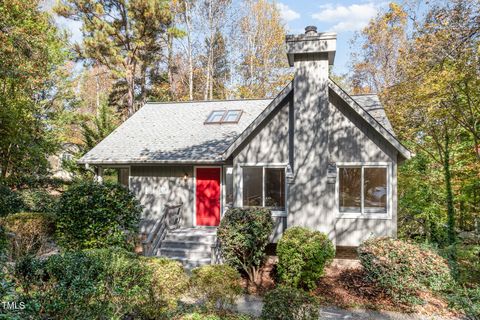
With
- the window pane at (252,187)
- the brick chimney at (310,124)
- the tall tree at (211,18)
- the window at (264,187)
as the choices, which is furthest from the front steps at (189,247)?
the tall tree at (211,18)

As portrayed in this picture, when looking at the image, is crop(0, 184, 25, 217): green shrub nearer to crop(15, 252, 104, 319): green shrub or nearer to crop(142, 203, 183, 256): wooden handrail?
crop(142, 203, 183, 256): wooden handrail

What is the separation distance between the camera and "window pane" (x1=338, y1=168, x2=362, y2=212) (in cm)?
984

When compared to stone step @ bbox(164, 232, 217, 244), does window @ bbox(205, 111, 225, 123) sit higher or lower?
higher

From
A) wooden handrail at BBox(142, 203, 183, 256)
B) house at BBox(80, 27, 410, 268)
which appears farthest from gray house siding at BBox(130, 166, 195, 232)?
wooden handrail at BBox(142, 203, 183, 256)

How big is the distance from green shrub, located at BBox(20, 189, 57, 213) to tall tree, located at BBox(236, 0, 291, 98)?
1535 centimetres

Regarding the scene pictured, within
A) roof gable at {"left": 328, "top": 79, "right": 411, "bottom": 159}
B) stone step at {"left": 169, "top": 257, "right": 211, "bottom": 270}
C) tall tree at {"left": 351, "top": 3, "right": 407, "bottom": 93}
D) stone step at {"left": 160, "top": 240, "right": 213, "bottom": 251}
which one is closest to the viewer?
roof gable at {"left": 328, "top": 79, "right": 411, "bottom": 159}

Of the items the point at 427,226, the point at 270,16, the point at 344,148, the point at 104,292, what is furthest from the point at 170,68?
the point at 104,292

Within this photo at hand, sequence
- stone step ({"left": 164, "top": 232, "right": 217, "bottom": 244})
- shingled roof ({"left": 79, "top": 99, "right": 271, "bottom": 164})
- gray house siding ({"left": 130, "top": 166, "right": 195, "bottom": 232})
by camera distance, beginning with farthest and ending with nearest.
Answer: gray house siding ({"left": 130, "top": 166, "right": 195, "bottom": 232}) < shingled roof ({"left": 79, "top": 99, "right": 271, "bottom": 164}) < stone step ({"left": 164, "top": 232, "right": 217, "bottom": 244})

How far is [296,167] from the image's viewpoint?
9656 mm

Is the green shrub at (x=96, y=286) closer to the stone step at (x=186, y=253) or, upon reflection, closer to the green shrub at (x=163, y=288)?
the green shrub at (x=163, y=288)

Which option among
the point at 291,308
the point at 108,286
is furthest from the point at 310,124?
the point at 108,286

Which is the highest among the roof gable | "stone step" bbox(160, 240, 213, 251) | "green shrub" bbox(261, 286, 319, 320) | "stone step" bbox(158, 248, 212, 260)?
the roof gable

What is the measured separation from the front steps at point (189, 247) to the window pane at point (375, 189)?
505 cm

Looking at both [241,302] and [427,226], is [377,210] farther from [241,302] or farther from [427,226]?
[241,302]
